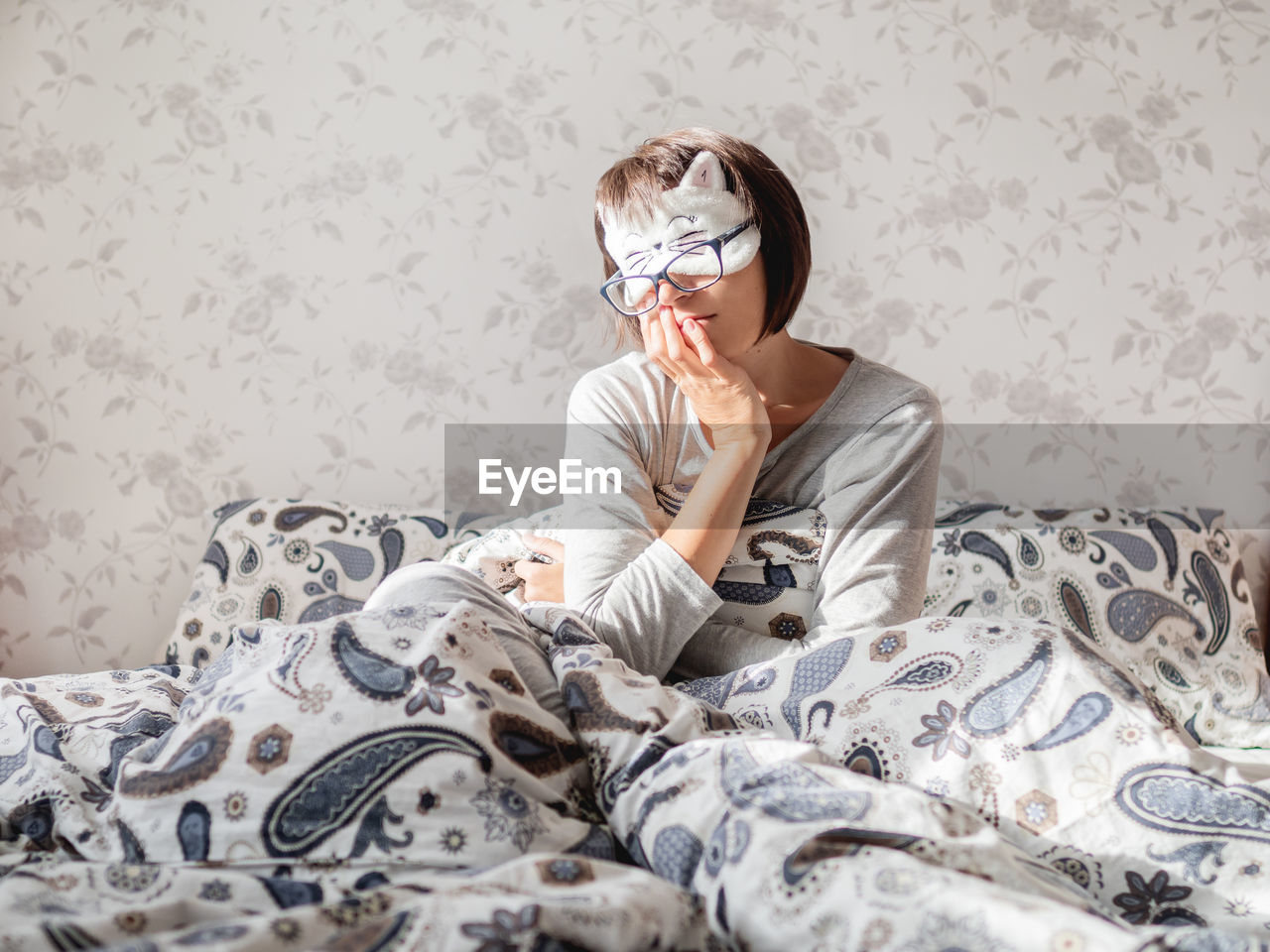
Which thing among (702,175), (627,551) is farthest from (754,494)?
(702,175)

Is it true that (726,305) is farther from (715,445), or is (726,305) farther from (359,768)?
(359,768)

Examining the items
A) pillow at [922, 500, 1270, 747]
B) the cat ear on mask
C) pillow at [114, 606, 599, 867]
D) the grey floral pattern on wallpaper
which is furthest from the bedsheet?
the grey floral pattern on wallpaper

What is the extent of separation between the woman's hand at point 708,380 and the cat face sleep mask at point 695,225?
7cm

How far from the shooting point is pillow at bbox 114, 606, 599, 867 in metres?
0.61

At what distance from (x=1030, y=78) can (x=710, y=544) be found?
A: 1458mm

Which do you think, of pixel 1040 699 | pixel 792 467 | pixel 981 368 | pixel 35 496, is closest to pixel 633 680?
pixel 1040 699

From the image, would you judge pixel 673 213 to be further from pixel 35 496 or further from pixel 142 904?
pixel 35 496

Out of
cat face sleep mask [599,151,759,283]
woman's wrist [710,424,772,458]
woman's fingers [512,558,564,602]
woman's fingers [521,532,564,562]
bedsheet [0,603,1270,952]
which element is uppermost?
cat face sleep mask [599,151,759,283]

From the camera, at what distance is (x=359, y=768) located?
2.09ft

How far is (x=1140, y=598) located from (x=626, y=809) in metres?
1.33

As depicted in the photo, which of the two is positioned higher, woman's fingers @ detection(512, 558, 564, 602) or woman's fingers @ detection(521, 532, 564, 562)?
woman's fingers @ detection(521, 532, 564, 562)

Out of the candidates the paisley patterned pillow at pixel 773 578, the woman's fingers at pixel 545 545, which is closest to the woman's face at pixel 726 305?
the paisley patterned pillow at pixel 773 578

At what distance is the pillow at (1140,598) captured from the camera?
1.60 metres

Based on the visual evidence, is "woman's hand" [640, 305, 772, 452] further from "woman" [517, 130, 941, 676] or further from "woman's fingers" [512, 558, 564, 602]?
"woman's fingers" [512, 558, 564, 602]
